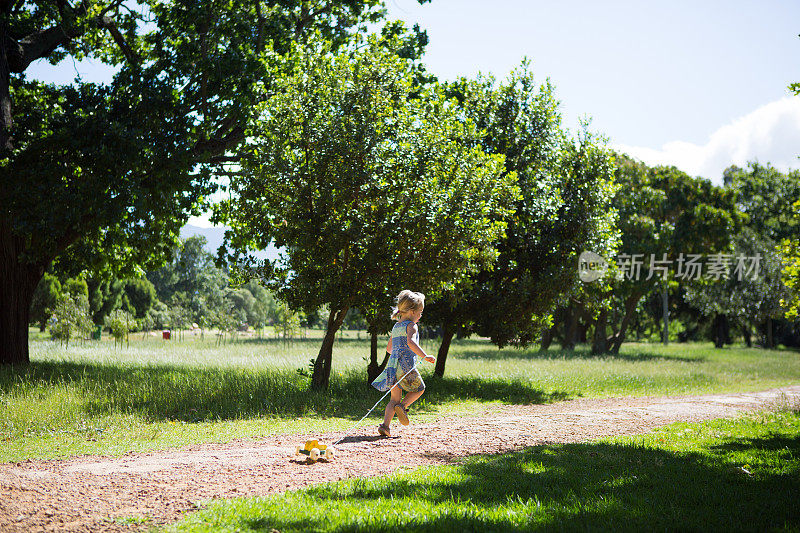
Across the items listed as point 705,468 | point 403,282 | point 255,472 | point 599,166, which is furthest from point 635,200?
point 255,472

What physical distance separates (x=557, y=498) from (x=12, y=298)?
14981mm

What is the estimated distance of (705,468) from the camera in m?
6.78

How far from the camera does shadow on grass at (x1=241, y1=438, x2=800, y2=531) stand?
4703 millimetres

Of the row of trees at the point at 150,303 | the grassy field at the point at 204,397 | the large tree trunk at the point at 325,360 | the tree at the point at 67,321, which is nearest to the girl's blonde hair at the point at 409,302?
the grassy field at the point at 204,397

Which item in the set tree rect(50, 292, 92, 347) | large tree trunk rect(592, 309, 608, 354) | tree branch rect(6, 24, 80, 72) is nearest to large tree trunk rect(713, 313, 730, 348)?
large tree trunk rect(592, 309, 608, 354)

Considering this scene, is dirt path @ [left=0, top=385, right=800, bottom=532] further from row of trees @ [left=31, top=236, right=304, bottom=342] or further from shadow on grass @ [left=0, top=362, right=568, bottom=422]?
row of trees @ [left=31, top=236, right=304, bottom=342]

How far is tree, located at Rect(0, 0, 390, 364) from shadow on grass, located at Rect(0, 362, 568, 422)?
9.38 feet

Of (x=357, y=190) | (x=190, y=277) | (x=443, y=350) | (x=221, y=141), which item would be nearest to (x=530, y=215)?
(x=443, y=350)

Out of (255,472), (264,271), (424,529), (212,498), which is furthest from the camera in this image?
(264,271)

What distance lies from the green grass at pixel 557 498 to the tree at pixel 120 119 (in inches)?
369

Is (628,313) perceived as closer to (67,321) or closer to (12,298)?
(12,298)

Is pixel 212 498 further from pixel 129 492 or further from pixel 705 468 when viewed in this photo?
pixel 705 468

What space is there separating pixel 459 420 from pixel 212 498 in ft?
20.4

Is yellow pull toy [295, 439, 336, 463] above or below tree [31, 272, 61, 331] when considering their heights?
below
